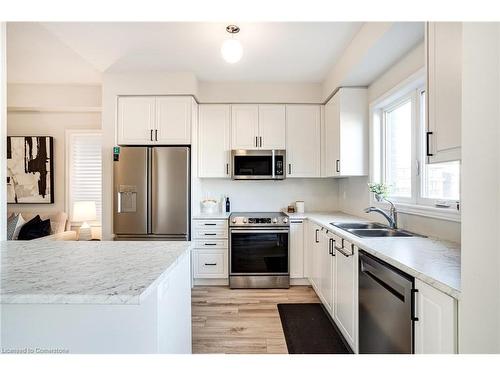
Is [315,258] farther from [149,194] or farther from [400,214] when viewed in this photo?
[149,194]

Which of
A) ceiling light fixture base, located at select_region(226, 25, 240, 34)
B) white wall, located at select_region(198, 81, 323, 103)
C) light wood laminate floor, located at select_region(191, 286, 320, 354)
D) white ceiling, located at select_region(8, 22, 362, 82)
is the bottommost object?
light wood laminate floor, located at select_region(191, 286, 320, 354)

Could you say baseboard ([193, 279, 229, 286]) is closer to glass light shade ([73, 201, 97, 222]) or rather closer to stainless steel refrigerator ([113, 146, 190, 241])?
stainless steel refrigerator ([113, 146, 190, 241])

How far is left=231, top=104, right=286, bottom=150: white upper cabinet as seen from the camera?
3527 millimetres

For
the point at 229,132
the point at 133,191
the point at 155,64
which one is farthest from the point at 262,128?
the point at 133,191

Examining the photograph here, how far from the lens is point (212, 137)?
3527 millimetres

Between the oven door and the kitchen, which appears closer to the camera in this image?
the kitchen

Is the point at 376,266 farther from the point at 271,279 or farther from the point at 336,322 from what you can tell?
the point at 271,279

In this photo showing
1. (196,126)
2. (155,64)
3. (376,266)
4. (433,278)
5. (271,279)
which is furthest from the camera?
(196,126)

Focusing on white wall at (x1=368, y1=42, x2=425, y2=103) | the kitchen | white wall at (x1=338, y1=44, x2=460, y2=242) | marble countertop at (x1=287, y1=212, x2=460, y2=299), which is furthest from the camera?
white wall at (x1=368, y1=42, x2=425, y2=103)

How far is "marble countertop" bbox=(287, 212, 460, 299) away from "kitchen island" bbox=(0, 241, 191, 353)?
40.9 inches

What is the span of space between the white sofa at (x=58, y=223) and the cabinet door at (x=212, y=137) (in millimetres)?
2095

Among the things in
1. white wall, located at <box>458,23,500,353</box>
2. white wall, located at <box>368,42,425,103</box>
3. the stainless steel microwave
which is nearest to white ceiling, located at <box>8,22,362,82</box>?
white wall, located at <box>368,42,425,103</box>

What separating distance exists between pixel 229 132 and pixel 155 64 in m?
1.15

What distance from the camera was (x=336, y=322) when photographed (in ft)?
7.47
